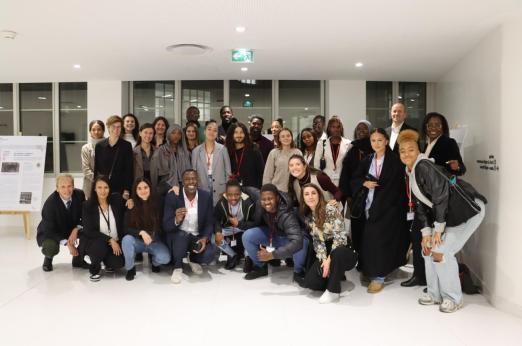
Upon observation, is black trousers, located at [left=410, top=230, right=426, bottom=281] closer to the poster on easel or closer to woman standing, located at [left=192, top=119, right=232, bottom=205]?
woman standing, located at [left=192, top=119, right=232, bottom=205]

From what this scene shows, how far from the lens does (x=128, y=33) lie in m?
4.54

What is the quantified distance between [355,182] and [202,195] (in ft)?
5.23

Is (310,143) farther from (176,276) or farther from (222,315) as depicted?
(222,315)

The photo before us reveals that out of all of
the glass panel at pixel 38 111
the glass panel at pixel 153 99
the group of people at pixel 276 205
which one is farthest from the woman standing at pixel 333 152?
the glass panel at pixel 38 111

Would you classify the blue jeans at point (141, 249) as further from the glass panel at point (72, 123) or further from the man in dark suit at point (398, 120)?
the glass panel at point (72, 123)

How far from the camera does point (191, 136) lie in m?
4.91

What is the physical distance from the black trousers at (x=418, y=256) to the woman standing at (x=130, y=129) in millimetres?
3290

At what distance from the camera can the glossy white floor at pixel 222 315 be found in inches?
114

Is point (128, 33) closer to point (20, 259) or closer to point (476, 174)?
point (20, 259)

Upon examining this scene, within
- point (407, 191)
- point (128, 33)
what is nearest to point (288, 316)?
point (407, 191)

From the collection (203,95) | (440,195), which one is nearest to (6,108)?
(203,95)

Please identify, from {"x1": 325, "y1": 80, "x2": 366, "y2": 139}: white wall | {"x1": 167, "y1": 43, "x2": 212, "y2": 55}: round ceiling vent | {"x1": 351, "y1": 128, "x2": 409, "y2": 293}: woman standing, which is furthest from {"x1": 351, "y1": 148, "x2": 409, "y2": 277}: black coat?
{"x1": 325, "y1": 80, "x2": 366, "y2": 139}: white wall

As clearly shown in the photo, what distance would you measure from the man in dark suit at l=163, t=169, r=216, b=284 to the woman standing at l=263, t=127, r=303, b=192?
0.73m

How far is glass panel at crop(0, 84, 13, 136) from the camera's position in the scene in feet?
27.0
